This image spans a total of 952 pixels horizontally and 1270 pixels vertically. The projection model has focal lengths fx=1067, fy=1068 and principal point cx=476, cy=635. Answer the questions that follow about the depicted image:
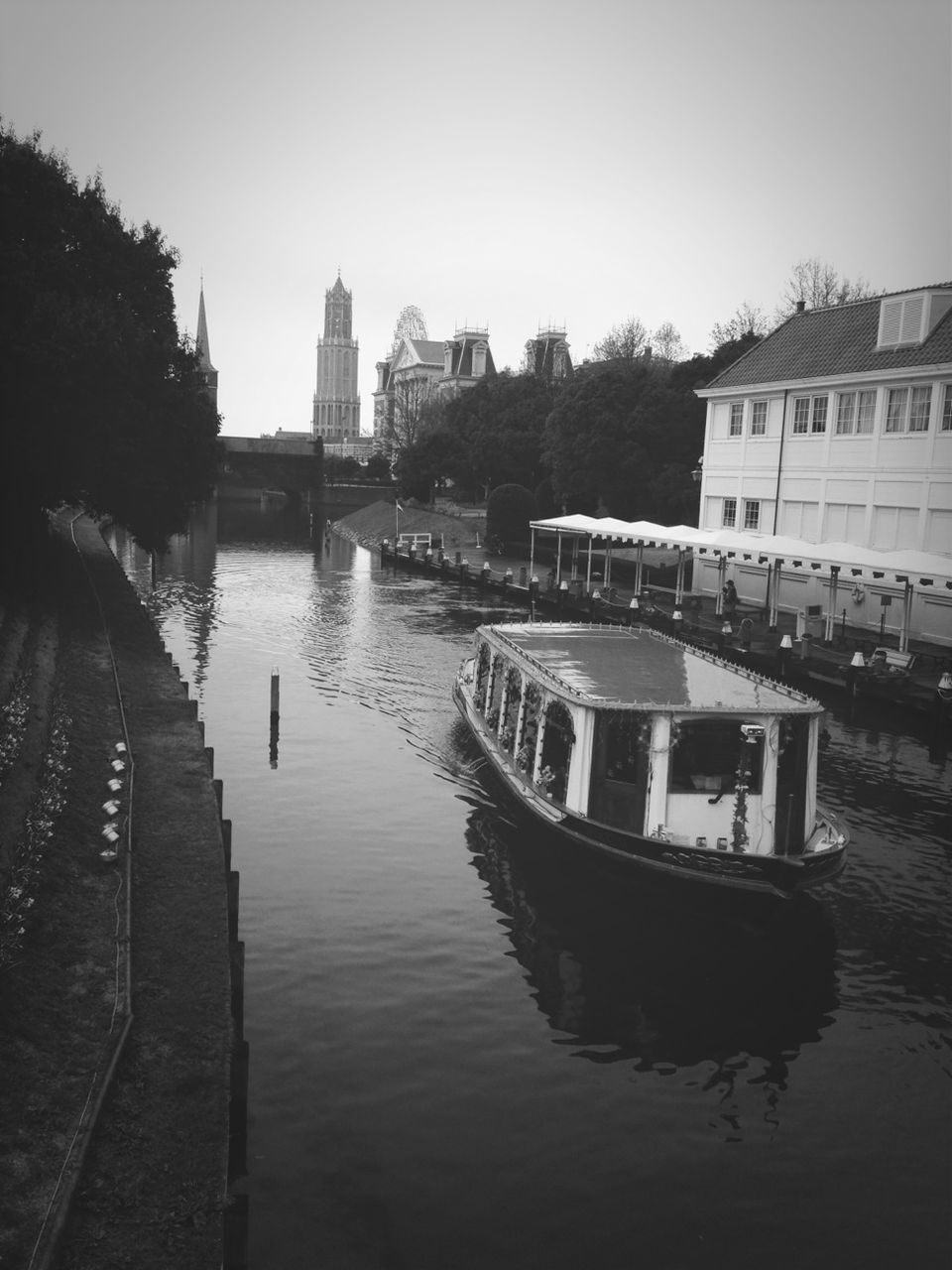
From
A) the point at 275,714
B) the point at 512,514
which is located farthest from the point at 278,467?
the point at 275,714

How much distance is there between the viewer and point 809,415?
44.5m

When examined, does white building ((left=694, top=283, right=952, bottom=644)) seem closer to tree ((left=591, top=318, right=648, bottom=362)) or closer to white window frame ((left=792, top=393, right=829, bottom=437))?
white window frame ((left=792, top=393, right=829, bottom=437))

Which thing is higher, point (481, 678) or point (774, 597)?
point (774, 597)

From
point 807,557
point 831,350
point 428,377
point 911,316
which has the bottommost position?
point 807,557

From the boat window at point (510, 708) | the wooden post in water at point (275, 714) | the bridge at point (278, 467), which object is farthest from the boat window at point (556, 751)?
the bridge at point (278, 467)

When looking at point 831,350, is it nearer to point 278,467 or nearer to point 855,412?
point 855,412

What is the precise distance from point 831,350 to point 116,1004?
135ft

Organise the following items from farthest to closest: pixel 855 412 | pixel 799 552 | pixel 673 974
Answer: pixel 855 412 → pixel 799 552 → pixel 673 974

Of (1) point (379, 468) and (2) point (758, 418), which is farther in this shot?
(1) point (379, 468)

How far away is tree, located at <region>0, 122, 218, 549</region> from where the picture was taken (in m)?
31.9

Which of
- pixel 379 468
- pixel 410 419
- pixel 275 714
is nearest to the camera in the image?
pixel 275 714

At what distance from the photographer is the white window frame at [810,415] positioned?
1726 inches

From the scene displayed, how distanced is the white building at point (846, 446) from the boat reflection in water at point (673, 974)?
17945 mm

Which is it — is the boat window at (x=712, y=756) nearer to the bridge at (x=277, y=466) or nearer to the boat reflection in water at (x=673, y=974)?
the boat reflection in water at (x=673, y=974)
